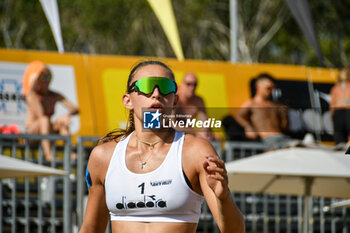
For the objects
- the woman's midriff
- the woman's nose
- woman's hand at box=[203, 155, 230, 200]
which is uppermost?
the woman's nose

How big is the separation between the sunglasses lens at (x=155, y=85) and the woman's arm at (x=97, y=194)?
16.8 inches

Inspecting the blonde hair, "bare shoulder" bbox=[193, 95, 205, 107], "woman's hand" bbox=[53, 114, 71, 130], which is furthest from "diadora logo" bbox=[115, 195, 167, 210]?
the blonde hair

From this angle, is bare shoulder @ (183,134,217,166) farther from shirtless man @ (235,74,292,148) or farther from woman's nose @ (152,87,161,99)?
shirtless man @ (235,74,292,148)

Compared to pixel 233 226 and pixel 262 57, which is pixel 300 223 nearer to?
pixel 233 226

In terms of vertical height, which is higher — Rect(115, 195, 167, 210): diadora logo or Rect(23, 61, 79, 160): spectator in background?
Rect(23, 61, 79, 160): spectator in background

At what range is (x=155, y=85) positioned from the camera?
341 cm

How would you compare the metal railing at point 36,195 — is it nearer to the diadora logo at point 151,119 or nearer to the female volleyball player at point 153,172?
the female volleyball player at point 153,172

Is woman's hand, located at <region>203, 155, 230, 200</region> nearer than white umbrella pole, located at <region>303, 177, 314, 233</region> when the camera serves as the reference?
Yes

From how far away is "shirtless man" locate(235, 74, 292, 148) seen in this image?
9.38 metres

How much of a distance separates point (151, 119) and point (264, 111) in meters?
5.74

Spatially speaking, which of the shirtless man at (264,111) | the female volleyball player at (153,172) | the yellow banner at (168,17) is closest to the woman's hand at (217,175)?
the female volleyball player at (153,172)

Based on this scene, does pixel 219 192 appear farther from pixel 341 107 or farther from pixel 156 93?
pixel 341 107

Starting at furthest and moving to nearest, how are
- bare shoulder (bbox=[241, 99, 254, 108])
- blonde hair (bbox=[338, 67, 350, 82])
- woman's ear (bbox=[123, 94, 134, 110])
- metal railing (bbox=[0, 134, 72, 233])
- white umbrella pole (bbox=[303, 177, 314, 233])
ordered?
1. blonde hair (bbox=[338, 67, 350, 82])
2. bare shoulder (bbox=[241, 99, 254, 108])
3. metal railing (bbox=[0, 134, 72, 233])
4. white umbrella pole (bbox=[303, 177, 314, 233])
5. woman's ear (bbox=[123, 94, 134, 110])

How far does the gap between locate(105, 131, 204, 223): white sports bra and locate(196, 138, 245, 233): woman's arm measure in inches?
4.4
